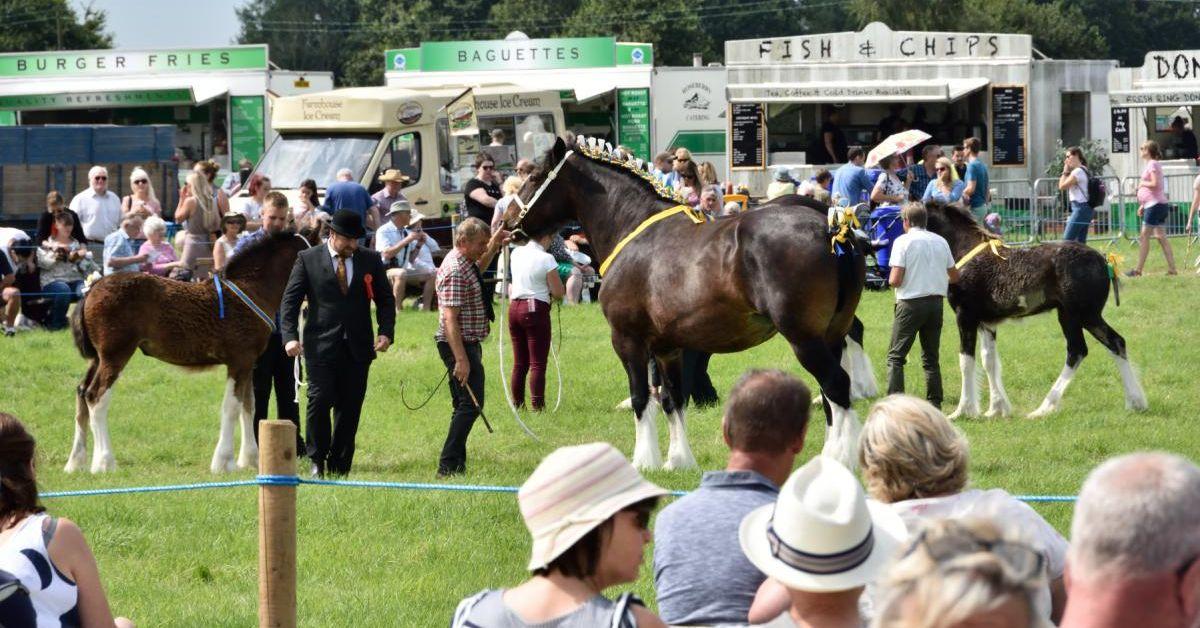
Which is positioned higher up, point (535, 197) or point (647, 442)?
point (535, 197)

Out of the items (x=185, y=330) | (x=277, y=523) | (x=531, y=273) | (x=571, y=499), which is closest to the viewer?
(x=571, y=499)

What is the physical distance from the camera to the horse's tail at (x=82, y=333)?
1222cm

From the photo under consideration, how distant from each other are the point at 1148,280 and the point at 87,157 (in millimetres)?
18513

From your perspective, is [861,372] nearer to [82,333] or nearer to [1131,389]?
[1131,389]

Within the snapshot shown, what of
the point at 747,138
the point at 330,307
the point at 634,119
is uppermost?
the point at 634,119

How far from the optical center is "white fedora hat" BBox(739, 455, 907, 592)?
3.96 metres

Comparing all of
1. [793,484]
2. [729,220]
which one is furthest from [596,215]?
[793,484]

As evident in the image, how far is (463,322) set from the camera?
37.5ft

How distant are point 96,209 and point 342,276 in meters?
11.2

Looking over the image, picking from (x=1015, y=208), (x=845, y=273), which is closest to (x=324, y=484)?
(x=845, y=273)

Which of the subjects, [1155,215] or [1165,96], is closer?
[1155,215]

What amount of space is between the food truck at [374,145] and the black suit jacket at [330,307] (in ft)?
38.3

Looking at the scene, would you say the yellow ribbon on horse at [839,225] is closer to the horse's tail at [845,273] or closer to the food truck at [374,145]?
the horse's tail at [845,273]

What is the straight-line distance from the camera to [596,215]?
12258mm
